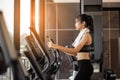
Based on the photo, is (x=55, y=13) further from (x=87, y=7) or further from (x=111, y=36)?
(x=111, y=36)

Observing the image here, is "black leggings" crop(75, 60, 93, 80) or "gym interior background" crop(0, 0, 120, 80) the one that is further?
"gym interior background" crop(0, 0, 120, 80)

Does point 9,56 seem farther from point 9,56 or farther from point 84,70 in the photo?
point 84,70

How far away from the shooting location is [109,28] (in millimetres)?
7137

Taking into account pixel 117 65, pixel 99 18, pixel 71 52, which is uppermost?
pixel 99 18

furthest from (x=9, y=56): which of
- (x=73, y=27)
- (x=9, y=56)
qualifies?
(x=73, y=27)

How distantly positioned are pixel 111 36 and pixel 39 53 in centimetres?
483

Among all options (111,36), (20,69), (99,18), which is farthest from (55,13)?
(20,69)

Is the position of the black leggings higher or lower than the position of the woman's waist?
lower

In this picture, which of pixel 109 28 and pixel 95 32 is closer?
pixel 95 32

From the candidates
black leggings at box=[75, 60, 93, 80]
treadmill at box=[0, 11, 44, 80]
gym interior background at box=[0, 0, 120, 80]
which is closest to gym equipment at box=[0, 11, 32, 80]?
treadmill at box=[0, 11, 44, 80]

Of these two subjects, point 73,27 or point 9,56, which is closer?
point 9,56

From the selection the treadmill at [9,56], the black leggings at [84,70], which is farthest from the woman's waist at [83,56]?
the treadmill at [9,56]

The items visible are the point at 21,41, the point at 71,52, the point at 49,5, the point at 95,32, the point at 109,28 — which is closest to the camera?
the point at 71,52

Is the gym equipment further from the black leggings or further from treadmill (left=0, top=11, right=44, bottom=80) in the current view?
the black leggings
